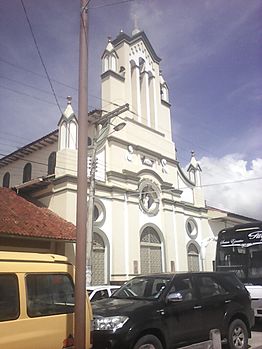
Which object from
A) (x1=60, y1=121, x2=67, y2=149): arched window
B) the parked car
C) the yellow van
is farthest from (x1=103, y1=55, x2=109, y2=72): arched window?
the yellow van

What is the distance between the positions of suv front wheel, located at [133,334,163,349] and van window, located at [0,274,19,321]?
2463 mm

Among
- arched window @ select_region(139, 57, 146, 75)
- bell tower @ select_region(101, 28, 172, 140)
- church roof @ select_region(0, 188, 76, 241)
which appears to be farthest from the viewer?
arched window @ select_region(139, 57, 146, 75)

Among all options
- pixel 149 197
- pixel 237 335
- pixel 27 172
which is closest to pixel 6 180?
pixel 27 172

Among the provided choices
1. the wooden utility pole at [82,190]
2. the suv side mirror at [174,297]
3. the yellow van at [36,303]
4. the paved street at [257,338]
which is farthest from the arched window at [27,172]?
the yellow van at [36,303]

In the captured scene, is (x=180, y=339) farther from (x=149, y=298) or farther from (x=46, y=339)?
(x=46, y=339)

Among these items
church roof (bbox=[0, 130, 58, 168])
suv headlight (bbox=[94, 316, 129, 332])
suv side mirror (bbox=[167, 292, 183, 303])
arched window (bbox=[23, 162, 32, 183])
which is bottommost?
suv headlight (bbox=[94, 316, 129, 332])

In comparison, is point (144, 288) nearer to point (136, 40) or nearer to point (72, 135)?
point (72, 135)

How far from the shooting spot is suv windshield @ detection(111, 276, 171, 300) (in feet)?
25.4

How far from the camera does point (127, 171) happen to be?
72.7 ft

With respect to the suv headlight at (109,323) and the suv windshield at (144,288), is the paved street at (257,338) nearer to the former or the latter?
the suv windshield at (144,288)

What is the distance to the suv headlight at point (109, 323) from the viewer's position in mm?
6563

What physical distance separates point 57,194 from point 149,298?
502 inches

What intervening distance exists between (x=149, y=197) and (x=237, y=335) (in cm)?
1553

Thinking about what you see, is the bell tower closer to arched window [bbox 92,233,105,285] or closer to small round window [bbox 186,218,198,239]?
small round window [bbox 186,218,198,239]
